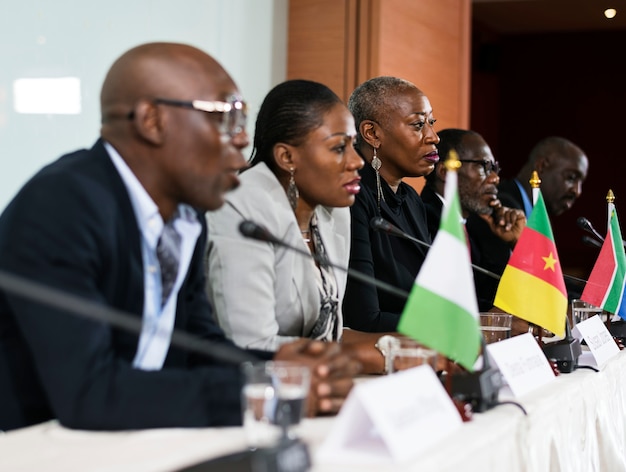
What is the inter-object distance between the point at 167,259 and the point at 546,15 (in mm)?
7432

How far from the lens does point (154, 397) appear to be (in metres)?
1.39

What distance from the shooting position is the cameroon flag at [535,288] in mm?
2131

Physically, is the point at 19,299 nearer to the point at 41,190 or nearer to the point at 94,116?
the point at 41,190

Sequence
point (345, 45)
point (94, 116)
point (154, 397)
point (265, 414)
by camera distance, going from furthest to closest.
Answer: point (345, 45) → point (94, 116) → point (154, 397) → point (265, 414)

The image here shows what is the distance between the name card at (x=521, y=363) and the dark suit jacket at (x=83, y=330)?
0.57 m

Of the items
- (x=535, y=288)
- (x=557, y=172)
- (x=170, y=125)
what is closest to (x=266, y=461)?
(x=170, y=125)

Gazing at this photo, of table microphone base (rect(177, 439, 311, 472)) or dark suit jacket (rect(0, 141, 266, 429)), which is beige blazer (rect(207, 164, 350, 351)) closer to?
dark suit jacket (rect(0, 141, 266, 429))

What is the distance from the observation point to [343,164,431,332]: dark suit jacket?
100 inches

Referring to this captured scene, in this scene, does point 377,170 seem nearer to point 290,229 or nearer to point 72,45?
point 290,229

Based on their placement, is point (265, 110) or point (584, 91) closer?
point (265, 110)

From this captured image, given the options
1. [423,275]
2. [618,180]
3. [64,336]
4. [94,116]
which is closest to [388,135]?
[94,116]

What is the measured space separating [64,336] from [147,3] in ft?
8.34

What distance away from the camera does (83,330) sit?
54.9 inches

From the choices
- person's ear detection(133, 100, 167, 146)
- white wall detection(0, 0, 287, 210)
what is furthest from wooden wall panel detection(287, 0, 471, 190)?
person's ear detection(133, 100, 167, 146)
